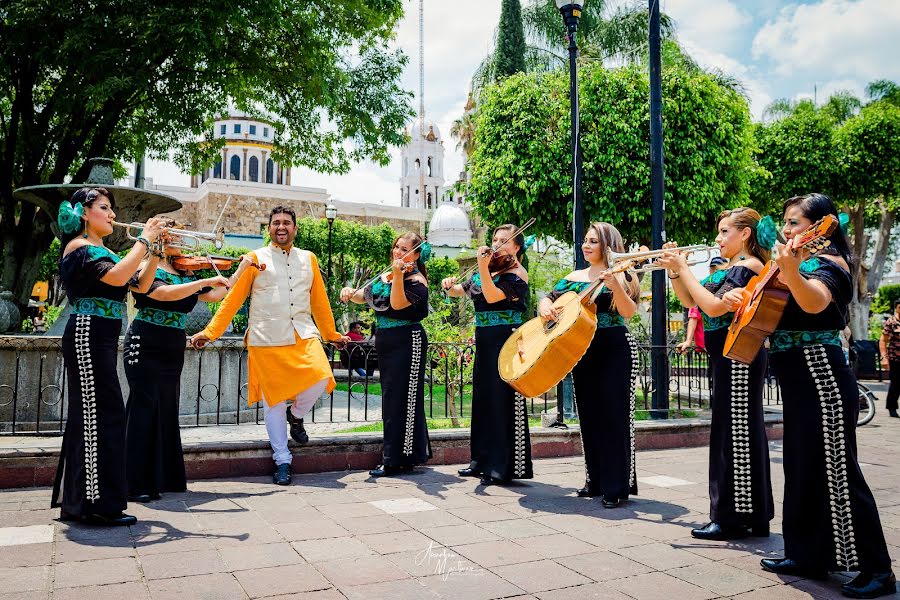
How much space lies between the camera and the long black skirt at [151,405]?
16.1ft

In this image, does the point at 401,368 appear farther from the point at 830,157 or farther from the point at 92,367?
the point at 830,157

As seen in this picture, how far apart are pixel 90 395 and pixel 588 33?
2451 centimetres

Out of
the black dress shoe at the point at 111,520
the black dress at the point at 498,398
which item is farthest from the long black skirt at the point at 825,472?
the black dress shoe at the point at 111,520

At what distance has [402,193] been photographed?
7712 centimetres

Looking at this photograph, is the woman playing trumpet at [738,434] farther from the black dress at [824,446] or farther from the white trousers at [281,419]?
the white trousers at [281,419]

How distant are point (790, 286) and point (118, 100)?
38.9 ft

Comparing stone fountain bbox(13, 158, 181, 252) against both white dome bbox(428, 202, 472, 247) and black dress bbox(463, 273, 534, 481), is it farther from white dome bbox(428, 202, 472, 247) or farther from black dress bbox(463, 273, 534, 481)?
white dome bbox(428, 202, 472, 247)

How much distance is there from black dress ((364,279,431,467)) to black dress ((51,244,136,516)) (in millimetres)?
2150

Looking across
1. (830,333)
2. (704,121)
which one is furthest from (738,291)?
(704,121)

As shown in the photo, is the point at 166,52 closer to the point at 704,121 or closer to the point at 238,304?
the point at 238,304

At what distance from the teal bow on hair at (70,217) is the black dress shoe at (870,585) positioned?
4.47m

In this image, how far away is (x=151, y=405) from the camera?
4.97m

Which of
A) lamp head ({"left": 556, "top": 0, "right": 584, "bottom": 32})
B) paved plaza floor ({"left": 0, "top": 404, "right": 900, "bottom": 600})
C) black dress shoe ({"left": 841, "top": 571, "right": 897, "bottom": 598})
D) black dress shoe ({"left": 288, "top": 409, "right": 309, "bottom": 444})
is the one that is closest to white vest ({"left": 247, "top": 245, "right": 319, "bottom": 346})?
black dress shoe ({"left": 288, "top": 409, "right": 309, "bottom": 444})

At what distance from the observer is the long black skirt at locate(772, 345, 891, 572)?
10.9ft
